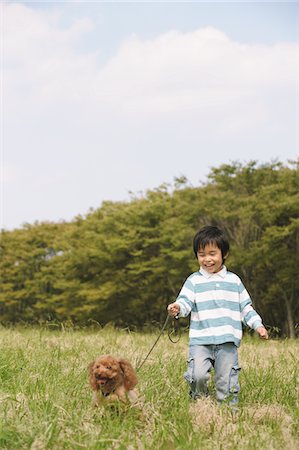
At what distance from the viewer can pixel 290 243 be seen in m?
18.6

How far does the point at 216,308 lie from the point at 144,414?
1.06 m

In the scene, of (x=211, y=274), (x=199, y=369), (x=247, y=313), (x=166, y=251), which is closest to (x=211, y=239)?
(x=211, y=274)

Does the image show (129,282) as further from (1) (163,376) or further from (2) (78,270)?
(1) (163,376)

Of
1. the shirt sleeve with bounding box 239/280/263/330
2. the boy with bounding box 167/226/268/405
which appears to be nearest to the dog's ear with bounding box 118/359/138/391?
the boy with bounding box 167/226/268/405

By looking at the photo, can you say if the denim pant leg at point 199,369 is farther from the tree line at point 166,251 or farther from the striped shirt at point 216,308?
the tree line at point 166,251

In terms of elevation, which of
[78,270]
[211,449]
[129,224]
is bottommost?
[211,449]

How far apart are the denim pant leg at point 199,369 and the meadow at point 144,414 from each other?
0.11m

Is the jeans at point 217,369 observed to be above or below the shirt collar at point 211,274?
below

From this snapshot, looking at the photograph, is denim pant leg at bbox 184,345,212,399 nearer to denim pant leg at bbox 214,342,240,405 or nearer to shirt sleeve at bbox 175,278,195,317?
denim pant leg at bbox 214,342,240,405

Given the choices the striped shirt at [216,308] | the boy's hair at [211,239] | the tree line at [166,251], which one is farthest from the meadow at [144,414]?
the tree line at [166,251]

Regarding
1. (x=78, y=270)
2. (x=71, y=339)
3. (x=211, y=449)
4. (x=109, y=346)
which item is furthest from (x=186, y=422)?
(x=78, y=270)

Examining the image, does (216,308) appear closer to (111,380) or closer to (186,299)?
(186,299)

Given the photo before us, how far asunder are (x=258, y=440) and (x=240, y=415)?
18.0 inches

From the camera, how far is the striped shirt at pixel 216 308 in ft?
15.8
